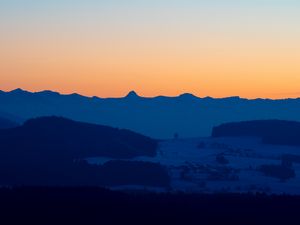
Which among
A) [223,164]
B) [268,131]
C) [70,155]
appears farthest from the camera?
[268,131]

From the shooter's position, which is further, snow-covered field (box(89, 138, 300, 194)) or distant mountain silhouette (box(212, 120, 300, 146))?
distant mountain silhouette (box(212, 120, 300, 146))

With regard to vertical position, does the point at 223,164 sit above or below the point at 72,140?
below

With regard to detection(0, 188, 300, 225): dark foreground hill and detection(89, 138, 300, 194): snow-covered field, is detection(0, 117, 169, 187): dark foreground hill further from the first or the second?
detection(0, 188, 300, 225): dark foreground hill

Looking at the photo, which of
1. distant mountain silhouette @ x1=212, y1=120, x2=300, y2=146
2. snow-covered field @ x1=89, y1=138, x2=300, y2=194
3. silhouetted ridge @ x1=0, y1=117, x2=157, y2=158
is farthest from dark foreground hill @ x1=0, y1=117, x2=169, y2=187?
distant mountain silhouette @ x1=212, y1=120, x2=300, y2=146

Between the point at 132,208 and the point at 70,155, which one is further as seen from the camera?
the point at 70,155

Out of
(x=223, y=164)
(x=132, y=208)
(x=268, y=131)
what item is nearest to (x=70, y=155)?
(x=223, y=164)

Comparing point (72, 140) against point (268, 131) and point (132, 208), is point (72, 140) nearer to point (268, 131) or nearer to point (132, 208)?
point (268, 131)

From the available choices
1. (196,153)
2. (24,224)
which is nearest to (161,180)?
(196,153)

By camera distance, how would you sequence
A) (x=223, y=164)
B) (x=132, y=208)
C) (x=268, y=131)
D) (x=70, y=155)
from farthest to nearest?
(x=268, y=131), (x=223, y=164), (x=70, y=155), (x=132, y=208)
